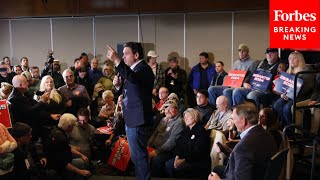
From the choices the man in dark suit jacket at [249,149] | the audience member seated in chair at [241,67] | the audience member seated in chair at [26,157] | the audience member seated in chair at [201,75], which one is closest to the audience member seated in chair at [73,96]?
the audience member seated in chair at [26,157]

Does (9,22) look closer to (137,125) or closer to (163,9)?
(163,9)

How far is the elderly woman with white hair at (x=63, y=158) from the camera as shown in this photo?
4.86 meters

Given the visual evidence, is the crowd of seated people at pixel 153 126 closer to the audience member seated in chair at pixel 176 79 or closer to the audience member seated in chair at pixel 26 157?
the audience member seated in chair at pixel 26 157

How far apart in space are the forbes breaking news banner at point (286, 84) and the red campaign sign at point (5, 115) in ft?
10.2

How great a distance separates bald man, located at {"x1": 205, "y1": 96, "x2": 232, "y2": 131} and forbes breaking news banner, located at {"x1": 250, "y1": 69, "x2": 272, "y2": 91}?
77cm

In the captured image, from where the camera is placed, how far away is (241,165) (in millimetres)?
2867

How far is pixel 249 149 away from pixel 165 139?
9.32 feet

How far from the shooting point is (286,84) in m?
5.38

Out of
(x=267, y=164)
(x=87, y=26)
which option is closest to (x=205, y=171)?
(x=267, y=164)

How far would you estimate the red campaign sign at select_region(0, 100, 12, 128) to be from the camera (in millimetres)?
4766

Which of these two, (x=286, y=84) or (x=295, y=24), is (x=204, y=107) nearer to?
(x=286, y=84)

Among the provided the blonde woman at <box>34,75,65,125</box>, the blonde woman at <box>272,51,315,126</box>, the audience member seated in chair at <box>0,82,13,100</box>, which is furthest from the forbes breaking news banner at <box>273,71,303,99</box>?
the audience member seated in chair at <box>0,82,13,100</box>

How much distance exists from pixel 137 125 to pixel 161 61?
5055 mm

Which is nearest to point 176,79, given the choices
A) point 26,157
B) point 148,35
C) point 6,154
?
point 148,35
